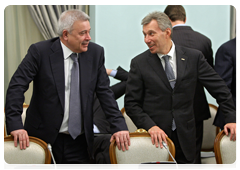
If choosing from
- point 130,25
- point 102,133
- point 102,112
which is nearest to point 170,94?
point 102,133

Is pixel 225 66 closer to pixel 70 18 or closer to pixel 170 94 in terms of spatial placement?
pixel 170 94

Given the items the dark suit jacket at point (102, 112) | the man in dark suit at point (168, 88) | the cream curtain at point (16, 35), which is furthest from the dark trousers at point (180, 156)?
the cream curtain at point (16, 35)

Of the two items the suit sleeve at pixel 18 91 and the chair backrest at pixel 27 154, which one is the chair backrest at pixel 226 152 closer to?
the chair backrest at pixel 27 154

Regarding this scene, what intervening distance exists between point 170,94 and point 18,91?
1000 mm

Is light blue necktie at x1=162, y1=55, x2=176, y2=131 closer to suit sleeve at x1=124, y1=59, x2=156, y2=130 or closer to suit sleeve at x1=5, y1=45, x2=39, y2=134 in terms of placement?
suit sleeve at x1=124, y1=59, x2=156, y2=130

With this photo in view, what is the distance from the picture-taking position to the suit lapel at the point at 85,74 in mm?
1871

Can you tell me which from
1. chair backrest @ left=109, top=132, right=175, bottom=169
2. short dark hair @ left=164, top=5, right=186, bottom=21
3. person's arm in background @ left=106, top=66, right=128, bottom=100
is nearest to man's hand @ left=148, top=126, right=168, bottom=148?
chair backrest @ left=109, top=132, right=175, bottom=169

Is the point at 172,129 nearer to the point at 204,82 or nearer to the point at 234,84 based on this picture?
the point at 204,82

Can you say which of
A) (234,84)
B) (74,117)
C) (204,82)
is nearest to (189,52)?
(204,82)

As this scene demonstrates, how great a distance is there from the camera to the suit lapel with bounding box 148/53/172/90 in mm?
1996

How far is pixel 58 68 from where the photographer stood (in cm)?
185

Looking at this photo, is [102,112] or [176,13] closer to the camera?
[176,13]

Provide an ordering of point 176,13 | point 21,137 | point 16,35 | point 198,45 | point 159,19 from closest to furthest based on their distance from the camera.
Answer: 1. point 21,137
2. point 159,19
3. point 198,45
4. point 176,13
5. point 16,35

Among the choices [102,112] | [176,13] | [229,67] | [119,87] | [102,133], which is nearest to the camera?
[229,67]
